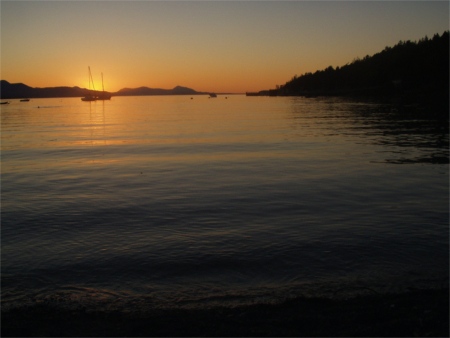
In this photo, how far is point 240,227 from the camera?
1243cm

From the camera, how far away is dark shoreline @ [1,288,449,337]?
6.48 m

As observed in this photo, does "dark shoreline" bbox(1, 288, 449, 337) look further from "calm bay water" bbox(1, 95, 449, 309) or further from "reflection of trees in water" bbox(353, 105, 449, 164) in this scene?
"reflection of trees in water" bbox(353, 105, 449, 164)

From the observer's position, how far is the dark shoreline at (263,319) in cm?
648

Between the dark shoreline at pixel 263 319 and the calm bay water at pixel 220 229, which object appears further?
the calm bay water at pixel 220 229

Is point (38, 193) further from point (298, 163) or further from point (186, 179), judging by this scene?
point (298, 163)

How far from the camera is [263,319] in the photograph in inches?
270

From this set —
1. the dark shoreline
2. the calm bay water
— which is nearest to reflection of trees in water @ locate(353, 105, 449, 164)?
the calm bay water

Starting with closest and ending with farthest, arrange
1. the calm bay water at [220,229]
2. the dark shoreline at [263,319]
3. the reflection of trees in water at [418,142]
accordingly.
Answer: the dark shoreline at [263,319] → the calm bay water at [220,229] → the reflection of trees in water at [418,142]

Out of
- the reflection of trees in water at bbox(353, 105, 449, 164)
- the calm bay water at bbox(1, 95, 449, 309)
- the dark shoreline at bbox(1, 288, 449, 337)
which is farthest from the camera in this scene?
the reflection of trees in water at bbox(353, 105, 449, 164)

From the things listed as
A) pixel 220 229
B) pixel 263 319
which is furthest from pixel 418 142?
pixel 263 319

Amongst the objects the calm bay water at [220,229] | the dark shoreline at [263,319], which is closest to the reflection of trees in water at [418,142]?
the calm bay water at [220,229]

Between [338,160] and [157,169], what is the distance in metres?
11.3

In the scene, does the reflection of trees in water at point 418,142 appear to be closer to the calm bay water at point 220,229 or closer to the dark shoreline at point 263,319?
the calm bay water at point 220,229

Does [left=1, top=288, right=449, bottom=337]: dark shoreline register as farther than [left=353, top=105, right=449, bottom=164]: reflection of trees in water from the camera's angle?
No
